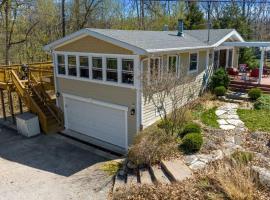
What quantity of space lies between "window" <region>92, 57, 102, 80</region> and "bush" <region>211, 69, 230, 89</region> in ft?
26.3

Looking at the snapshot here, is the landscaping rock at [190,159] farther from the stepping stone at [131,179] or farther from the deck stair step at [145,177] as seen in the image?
the stepping stone at [131,179]

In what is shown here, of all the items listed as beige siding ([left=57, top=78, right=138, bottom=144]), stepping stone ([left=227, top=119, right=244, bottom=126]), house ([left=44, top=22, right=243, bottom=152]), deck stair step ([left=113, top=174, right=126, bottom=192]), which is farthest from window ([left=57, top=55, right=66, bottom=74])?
stepping stone ([left=227, top=119, right=244, bottom=126])

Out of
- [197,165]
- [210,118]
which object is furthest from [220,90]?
[197,165]

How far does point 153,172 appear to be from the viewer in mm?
8820

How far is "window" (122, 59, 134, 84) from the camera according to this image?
11.9 metres

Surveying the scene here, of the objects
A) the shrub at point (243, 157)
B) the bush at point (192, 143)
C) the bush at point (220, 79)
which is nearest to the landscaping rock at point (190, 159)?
the bush at point (192, 143)

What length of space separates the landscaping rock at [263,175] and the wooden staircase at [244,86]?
11.0 meters

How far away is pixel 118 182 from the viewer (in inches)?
365

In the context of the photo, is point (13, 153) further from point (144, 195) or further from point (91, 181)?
point (144, 195)

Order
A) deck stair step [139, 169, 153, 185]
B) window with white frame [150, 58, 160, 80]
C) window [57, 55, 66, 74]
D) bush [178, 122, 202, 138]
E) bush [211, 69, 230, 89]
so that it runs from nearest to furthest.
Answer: deck stair step [139, 169, 153, 185] → bush [178, 122, 202, 138] → window with white frame [150, 58, 160, 80] → window [57, 55, 66, 74] → bush [211, 69, 230, 89]

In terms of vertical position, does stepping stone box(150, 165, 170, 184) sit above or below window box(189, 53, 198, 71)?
below

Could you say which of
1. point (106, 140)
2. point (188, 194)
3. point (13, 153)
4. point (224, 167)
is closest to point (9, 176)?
point (13, 153)

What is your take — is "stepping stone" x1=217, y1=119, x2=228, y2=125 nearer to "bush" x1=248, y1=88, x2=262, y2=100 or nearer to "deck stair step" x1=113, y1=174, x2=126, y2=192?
"bush" x1=248, y1=88, x2=262, y2=100

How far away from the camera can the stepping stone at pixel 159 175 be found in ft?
26.8
